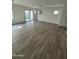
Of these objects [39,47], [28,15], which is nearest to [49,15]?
[28,15]

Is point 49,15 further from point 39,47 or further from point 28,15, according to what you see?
point 39,47

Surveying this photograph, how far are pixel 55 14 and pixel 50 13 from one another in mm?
1545

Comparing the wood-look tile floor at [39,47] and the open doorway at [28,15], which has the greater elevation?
the open doorway at [28,15]

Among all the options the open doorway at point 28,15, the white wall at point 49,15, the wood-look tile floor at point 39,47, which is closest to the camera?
the wood-look tile floor at point 39,47

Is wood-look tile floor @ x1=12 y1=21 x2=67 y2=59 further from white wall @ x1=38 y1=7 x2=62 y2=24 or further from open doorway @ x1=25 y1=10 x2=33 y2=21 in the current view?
open doorway @ x1=25 y1=10 x2=33 y2=21

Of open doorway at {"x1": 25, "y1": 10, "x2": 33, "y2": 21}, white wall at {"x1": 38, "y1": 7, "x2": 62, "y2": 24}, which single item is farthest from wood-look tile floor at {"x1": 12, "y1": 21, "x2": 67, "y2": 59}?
open doorway at {"x1": 25, "y1": 10, "x2": 33, "y2": 21}

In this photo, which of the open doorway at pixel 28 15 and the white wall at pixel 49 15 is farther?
the open doorway at pixel 28 15

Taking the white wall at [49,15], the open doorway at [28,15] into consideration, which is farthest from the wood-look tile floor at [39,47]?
the open doorway at [28,15]

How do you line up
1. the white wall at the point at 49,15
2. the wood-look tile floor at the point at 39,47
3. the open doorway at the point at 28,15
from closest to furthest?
the wood-look tile floor at the point at 39,47 < the white wall at the point at 49,15 < the open doorway at the point at 28,15

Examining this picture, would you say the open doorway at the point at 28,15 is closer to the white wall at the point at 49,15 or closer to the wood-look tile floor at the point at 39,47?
the white wall at the point at 49,15
